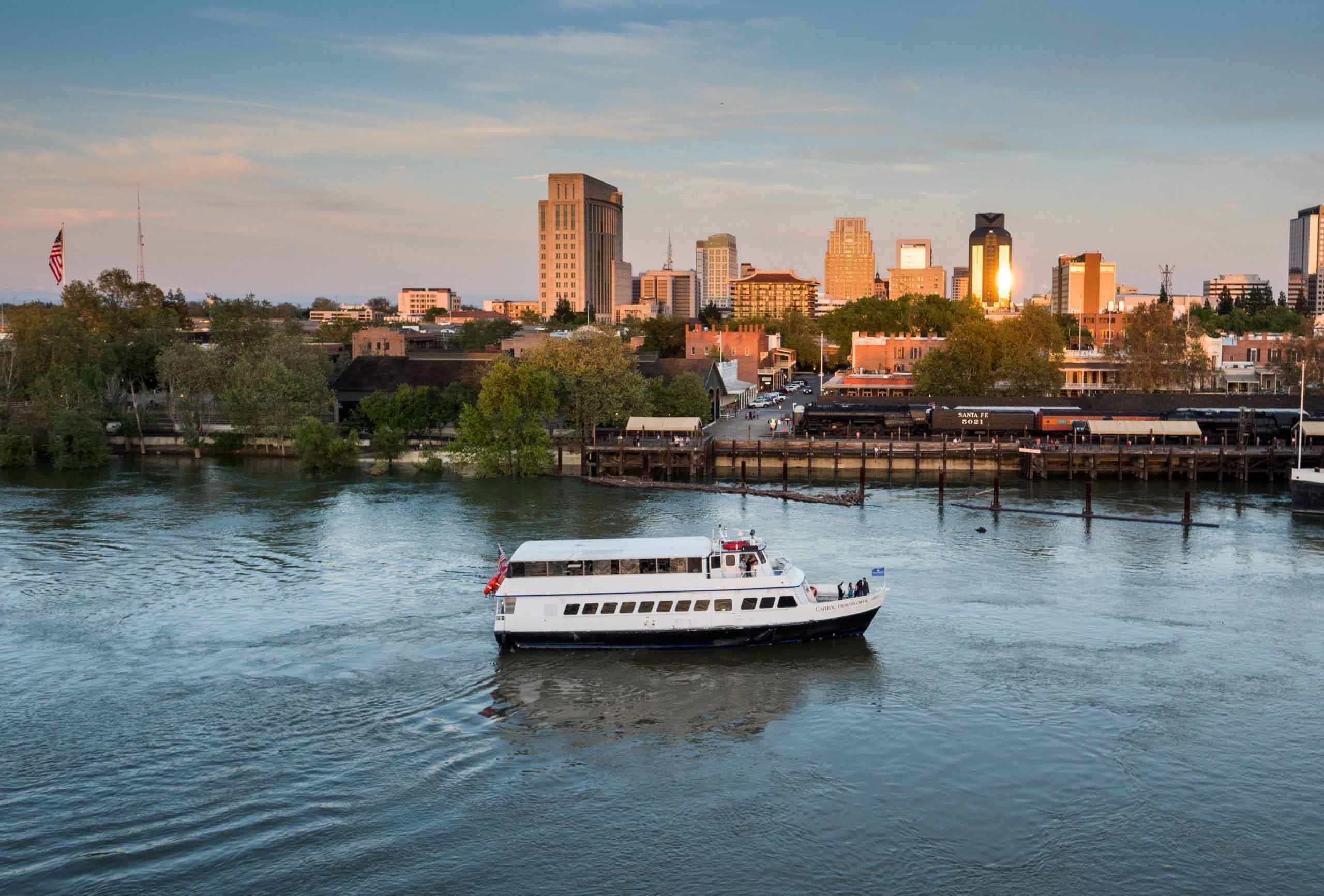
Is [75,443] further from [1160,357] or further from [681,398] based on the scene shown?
[1160,357]

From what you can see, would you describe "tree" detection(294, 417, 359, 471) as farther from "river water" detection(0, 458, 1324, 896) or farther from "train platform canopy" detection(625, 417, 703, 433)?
"river water" detection(0, 458, 1324, 896)

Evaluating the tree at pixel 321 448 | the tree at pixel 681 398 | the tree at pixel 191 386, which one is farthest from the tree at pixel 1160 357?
the tree at pixel 191 386

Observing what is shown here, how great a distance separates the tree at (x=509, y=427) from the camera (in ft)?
264

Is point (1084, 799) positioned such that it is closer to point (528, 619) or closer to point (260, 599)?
point (528, 619)

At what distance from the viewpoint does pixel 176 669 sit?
36438 mm

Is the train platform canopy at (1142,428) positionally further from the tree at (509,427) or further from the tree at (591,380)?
the tree at (509,427)

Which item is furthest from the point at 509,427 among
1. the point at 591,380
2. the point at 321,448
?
the point at 321,448

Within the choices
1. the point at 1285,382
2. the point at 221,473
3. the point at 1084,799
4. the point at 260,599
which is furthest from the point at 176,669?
the point at 1285,382

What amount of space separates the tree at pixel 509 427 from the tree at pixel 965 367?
4818 centimetres

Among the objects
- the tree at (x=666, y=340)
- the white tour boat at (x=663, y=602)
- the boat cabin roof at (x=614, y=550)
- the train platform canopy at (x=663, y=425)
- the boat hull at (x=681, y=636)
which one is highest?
the tree at (x=666, y=340)

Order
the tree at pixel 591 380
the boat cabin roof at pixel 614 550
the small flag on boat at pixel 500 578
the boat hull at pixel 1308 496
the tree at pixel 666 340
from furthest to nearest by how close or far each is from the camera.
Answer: the tree at pixel 666 340 → the tree at pixel 591 380 → the boat hull at pixel 1308 496 → the small flag on boat at pixel 500 578 → the boat cabin roof at pixel 614 550

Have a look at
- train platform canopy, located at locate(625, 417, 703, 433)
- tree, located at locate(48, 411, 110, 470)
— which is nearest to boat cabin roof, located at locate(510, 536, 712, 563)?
train platform canopy, located at locate(625, 417, 703, 433)

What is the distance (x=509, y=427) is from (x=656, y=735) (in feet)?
169

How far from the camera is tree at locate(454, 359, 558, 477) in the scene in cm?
8050
